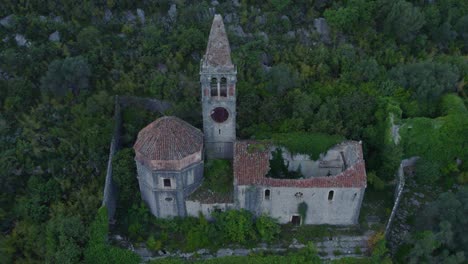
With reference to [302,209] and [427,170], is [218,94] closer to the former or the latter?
[302,209]

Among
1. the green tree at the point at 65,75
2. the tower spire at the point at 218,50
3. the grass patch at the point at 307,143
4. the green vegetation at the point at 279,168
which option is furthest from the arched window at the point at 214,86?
the green tree at the point at 65,75

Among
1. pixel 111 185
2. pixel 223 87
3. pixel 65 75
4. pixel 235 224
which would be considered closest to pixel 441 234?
pixel 235 224

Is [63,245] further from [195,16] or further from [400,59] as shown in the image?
[400,59]

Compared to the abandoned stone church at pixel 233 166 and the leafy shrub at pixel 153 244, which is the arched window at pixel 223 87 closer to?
the abandoned stone church at pixel 233 166

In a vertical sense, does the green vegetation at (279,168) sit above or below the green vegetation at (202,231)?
above

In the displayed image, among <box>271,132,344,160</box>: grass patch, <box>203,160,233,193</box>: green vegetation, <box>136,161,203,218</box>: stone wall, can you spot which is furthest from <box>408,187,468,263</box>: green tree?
<box>136,161,203,218</box>: stone wall

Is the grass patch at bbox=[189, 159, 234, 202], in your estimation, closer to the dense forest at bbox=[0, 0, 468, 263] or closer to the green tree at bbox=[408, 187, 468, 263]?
the dense forest at bbox=[0, 0, 468, 263]

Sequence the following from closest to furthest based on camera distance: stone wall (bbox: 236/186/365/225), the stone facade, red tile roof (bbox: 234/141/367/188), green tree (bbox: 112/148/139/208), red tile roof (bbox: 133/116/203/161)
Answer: red tile roof (bbox: 133/116/203/161)
the stone facade
red tile roof (bbox: 234/141/367/188)
stone wall (bbox: 236/186/365/225)
green tree (bbox: 112/148/139/208)

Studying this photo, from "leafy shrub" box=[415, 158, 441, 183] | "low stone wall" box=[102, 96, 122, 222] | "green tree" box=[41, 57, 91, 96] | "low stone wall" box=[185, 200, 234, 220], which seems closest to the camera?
"low stone wall" box=[185, 200, 234, 220]
